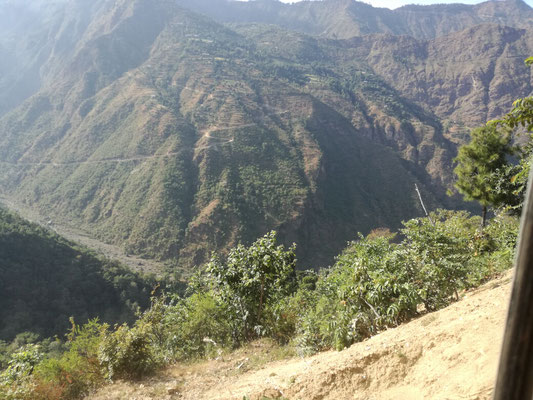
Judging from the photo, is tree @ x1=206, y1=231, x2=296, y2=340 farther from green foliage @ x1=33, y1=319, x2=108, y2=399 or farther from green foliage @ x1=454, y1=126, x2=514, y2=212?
green foliage @ x1=454, y1=126, x2=514, y2=212

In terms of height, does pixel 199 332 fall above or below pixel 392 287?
below

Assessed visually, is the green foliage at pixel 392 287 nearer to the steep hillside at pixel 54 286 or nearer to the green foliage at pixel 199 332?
the green foliage at pixel 199 332

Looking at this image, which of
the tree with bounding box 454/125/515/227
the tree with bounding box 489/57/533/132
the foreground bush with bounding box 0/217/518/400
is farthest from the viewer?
the tree with bounding box 454/125/515/227

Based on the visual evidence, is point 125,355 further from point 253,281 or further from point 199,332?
point 253,281

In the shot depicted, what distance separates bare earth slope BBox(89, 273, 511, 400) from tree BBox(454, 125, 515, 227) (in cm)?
710

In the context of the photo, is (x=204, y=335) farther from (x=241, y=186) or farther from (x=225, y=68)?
(x=225, y=68)

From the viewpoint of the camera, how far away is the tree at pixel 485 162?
9.89 meters

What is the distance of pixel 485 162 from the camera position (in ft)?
34.2

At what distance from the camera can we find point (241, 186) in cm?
5584

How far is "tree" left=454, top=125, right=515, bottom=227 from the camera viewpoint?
9.89 m

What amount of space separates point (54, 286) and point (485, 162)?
40386 mm

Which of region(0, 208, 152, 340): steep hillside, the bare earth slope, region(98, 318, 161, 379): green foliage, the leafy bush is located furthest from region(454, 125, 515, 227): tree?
region(0, 208, 152, 340): steep hillside

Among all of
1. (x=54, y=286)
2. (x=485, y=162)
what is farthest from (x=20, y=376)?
(x=54, y=286)

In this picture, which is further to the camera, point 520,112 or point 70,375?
point 70,375
